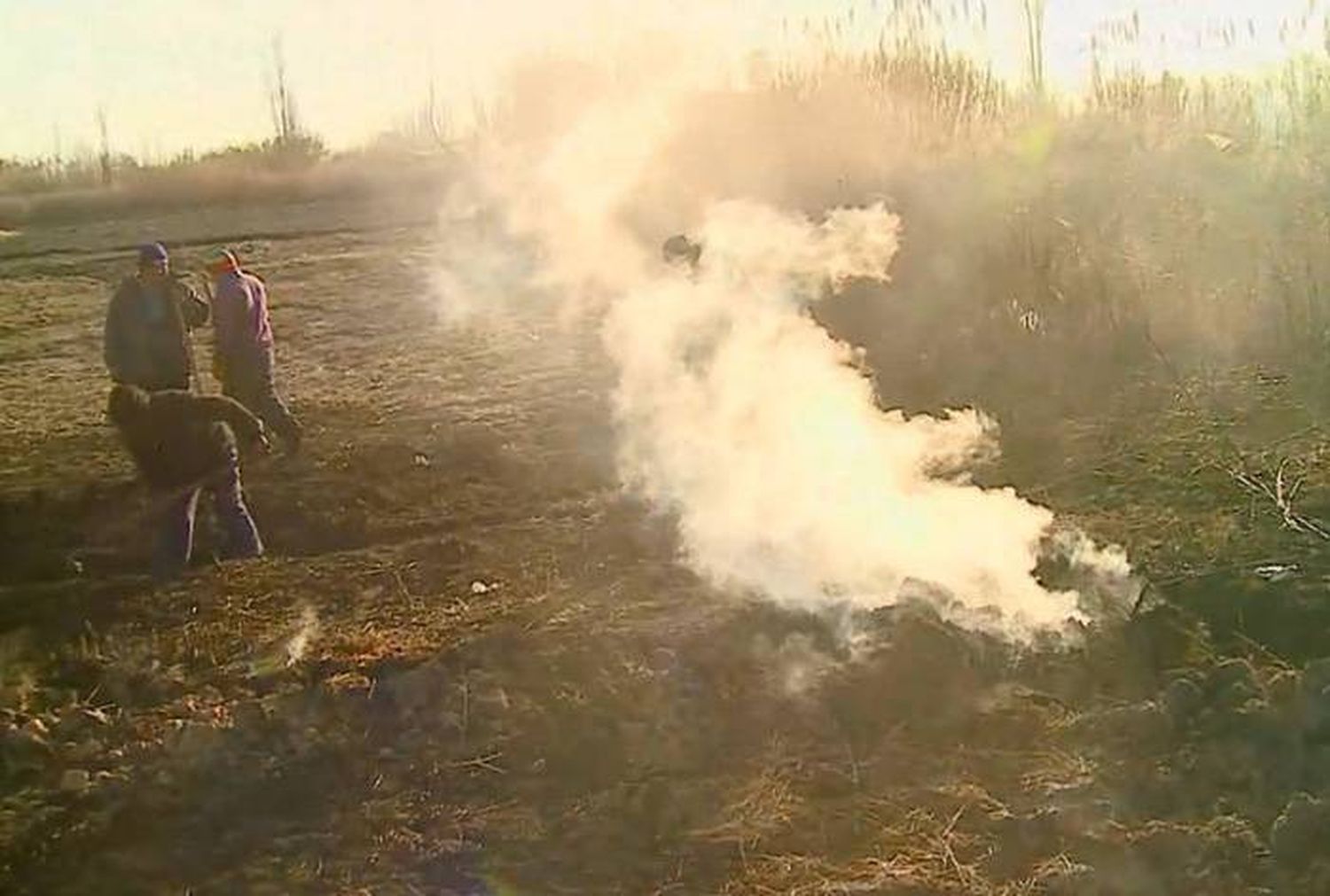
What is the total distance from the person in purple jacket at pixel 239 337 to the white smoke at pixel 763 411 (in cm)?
244

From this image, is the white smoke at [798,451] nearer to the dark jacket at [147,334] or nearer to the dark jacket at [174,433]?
the dark jacket at [174,433]

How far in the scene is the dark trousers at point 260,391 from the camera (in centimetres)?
1039

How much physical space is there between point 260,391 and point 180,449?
5.95 feet

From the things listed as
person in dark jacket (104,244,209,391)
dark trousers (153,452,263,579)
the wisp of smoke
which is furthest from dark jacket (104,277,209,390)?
the wisp of smoke

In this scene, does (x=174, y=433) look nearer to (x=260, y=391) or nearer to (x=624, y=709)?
(x=260, y=391)

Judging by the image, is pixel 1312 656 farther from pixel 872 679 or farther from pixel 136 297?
pixel 136 297

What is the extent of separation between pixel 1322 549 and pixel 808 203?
7837 millimetres

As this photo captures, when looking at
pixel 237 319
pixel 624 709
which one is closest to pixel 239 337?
pixel 237 319

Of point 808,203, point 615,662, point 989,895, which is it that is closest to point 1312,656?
point 989,895

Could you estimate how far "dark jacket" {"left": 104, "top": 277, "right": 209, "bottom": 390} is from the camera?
29.6 ft

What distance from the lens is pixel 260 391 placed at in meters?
10.5

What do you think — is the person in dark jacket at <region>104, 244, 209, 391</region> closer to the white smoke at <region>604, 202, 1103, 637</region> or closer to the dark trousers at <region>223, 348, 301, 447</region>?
the dark trousers at <region>223, 348, 301, 447</region>

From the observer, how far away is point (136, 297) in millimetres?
9039

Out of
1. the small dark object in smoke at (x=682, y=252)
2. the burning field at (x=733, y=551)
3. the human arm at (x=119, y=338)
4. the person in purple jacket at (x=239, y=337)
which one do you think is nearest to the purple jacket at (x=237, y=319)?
the person in purple jacket at (x=239, y=337)
